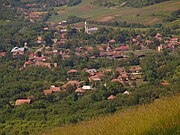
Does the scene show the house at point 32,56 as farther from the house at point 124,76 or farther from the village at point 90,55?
the house at point 124,76

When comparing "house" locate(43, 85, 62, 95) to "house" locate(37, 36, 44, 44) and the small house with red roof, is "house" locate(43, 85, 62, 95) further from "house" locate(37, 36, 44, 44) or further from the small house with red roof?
"house" locate(37, 36, 44, 44)

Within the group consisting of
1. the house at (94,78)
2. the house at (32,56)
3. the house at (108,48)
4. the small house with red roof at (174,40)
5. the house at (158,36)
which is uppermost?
the house at (94,78)

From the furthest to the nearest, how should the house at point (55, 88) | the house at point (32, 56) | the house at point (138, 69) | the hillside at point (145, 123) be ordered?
the house at point (32, 56) < the house at point (138, 69) < the house at point (55, 88) < the hillside at point (145, 123)

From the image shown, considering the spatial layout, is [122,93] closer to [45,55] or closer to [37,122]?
[37,122]

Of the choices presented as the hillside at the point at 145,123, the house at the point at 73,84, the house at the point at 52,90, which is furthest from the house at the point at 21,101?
the hillside at the point at 145,123

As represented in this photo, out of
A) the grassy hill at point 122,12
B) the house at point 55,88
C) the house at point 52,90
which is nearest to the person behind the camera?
the house at point 52,90
